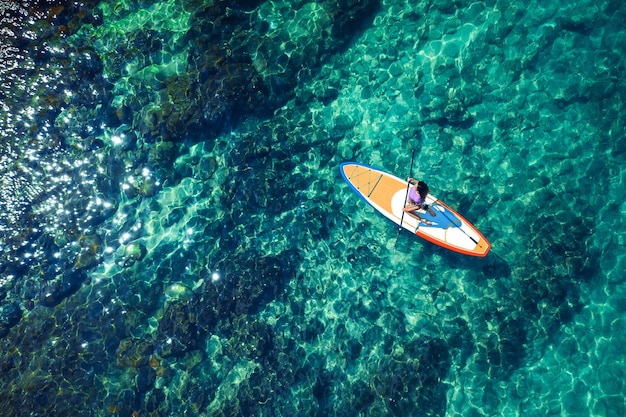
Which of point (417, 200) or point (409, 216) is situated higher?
point (417, 200)

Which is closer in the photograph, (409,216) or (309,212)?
(409,216)

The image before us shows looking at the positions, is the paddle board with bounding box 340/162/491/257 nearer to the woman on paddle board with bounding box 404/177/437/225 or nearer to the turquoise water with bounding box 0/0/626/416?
the woman on paddle board with bounding box 404/177/437/225

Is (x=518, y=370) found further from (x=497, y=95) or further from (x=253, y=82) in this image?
(x=253, y=82)

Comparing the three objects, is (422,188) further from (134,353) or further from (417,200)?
(134,353)

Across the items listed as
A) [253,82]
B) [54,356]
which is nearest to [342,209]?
[253,82]

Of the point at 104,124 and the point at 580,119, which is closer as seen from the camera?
the point at 580,119

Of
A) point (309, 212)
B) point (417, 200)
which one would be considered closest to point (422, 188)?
point (417, 200)
